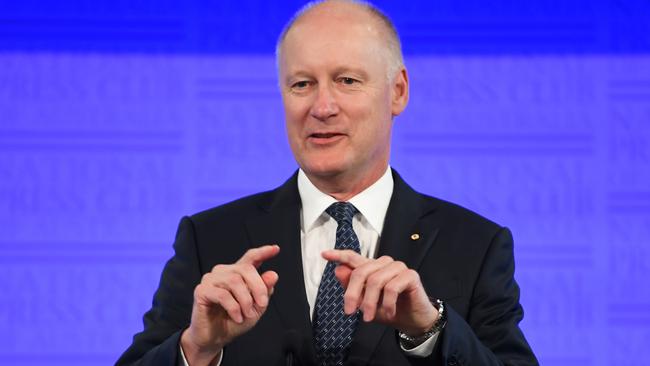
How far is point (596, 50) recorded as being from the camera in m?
3.35

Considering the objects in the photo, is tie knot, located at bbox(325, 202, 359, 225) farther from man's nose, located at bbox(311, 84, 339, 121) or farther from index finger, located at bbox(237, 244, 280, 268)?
index finger, located at bbox(237, 244, 280, 268)

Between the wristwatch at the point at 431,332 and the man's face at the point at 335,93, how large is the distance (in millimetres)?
497

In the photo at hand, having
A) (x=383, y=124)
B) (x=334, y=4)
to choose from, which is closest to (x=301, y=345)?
(x=383, y=124)

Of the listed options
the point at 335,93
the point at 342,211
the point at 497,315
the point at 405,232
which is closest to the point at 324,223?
the point at 342,211

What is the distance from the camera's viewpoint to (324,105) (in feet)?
7.29

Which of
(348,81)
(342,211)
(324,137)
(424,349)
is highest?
(348,81)

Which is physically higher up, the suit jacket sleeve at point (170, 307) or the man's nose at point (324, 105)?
the man's nose at point (324, 105)

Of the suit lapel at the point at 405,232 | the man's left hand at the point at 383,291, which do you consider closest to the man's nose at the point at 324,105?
the suit lapel at the point at 405,232

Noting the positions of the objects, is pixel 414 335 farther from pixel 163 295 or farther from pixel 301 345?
pixel 163 295

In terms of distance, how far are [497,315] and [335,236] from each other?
395mm

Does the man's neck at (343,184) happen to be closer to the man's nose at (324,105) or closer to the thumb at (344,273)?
the man's nose at (324,105)

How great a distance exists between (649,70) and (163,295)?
1.90 metres

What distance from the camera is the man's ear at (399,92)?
244cm

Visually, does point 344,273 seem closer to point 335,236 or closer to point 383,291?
point 383,291
